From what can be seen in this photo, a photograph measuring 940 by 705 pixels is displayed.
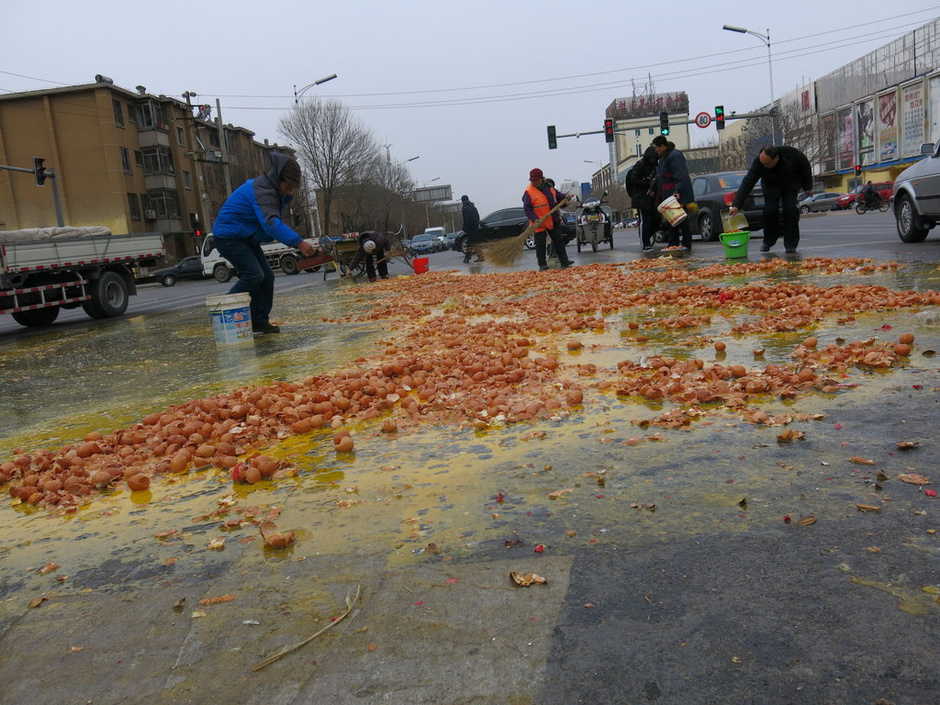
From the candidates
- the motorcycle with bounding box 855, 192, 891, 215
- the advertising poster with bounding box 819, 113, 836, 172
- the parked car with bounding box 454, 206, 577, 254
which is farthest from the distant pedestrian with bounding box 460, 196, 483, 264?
the advertising poster with bounding box 819, 113, 836, 172

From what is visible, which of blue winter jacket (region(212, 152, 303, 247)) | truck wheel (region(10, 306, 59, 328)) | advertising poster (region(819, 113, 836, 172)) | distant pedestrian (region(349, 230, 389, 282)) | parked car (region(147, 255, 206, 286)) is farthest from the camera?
advertising poster (region(819, 113, 836, 172))

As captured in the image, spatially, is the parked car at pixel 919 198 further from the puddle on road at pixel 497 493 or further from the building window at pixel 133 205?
the building window at pixel 133 205

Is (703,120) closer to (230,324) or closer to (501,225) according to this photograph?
(501,225)

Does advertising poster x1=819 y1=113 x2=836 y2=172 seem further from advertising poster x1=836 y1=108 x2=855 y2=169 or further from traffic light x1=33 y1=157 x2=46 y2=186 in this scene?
traffic light x1=33 y1=157 x2=46 y2=186

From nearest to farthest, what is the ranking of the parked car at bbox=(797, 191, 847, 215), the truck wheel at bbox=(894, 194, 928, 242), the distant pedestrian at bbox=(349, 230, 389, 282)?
the truck wheel at bbox=(894, 194, 928, 242) → the distant pedestrian at bbox=(349, 230, 389, 282) → the parked car at bbox=(797, 191, 847, 215)

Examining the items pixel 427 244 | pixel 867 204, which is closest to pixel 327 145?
pixel 427 244

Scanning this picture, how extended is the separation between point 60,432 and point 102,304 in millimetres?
11801

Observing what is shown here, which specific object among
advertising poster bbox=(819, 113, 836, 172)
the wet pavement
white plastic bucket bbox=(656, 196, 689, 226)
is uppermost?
advertising poster bbox=(819, 113, 836, 172)

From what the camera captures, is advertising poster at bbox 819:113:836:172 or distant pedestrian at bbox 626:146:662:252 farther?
advertising poster at bbox 819:113:836:172

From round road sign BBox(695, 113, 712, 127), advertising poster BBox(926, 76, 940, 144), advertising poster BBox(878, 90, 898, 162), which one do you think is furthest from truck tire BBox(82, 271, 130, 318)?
advertising poster BBox(878, 90, 898, 162)

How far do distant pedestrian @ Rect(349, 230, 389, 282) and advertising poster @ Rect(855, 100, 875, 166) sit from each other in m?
57.7

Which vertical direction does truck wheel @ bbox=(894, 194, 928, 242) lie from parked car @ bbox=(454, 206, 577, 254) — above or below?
below

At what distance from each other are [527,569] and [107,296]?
50.4 feet

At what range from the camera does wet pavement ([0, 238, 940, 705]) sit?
1.70 m
